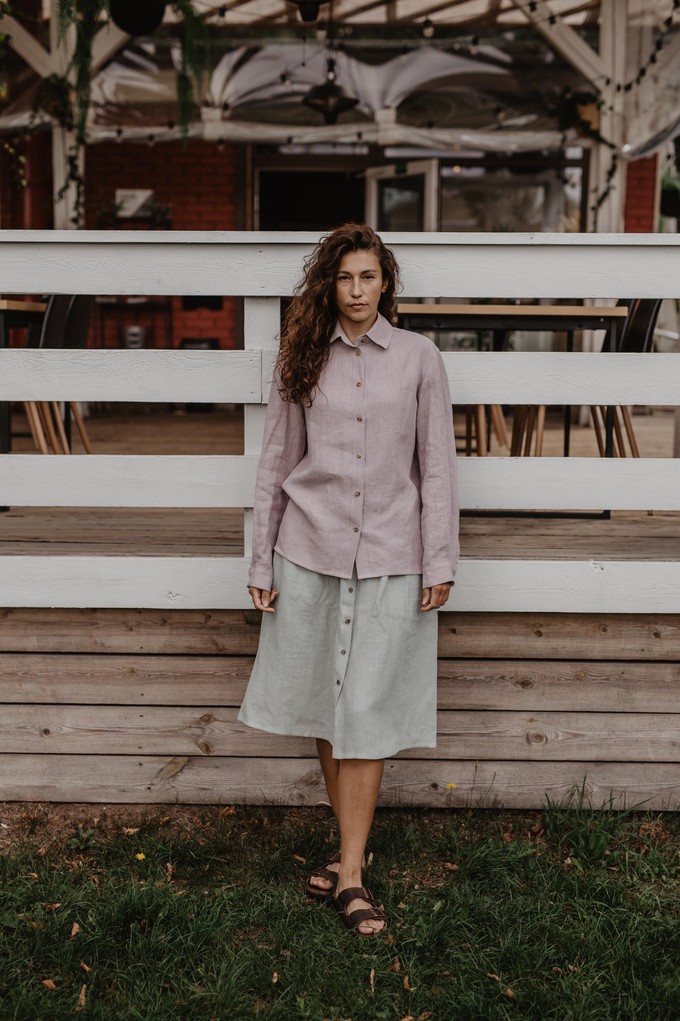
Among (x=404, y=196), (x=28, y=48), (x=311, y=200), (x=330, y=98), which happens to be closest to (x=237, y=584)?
(x=28, y=48)

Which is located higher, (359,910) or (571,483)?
(571,483)

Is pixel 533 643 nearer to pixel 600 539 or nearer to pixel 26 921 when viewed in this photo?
pixel 600 539

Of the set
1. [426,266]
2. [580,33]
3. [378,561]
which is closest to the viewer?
[378,561]

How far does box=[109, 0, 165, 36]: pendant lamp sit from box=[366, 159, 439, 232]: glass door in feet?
9.48

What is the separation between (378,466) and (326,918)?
107cm

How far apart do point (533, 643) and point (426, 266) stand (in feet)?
3.56

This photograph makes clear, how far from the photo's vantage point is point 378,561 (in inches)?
95.1

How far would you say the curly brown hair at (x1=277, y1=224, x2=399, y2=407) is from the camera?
7.98 ft

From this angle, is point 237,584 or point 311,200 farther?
point 311,200

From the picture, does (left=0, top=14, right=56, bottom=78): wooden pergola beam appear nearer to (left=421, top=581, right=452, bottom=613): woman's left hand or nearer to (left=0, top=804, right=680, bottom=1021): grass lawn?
(left=0, top=804, right=680, bottom=1021): grass lawn

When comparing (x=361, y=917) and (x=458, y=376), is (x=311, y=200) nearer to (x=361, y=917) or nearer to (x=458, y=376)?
(x=458, y=376)

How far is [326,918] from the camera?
2502mm

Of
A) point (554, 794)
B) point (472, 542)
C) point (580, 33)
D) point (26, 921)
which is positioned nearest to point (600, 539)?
point (472, 542)

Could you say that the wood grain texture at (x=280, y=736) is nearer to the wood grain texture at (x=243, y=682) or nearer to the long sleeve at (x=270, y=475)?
the wood grain texture at (x=243, y=682)
